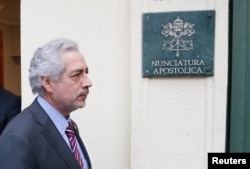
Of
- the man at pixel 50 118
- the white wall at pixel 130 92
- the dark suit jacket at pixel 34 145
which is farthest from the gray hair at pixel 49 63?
the white wall at pixel 130 92

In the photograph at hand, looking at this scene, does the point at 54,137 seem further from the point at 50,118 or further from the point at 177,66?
the point at 177,66

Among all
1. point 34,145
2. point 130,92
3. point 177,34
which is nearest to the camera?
point 34,145

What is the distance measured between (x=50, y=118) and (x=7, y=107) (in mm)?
865

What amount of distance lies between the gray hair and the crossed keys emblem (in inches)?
33.3

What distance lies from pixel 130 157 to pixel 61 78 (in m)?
0.99

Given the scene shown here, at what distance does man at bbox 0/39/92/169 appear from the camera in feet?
4.19

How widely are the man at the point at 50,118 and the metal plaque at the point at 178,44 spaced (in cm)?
72

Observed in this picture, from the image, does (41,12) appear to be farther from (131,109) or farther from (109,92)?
(131,109)

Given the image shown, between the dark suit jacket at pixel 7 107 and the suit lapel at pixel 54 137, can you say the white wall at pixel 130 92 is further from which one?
the suit lapel at pixel 54 137

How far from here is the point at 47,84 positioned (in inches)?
56.9

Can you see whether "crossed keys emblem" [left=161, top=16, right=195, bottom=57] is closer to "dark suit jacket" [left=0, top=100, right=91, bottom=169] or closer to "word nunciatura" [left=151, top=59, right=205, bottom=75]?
"word nunciatura" [left=151, top=59, right=205, bottom=75]

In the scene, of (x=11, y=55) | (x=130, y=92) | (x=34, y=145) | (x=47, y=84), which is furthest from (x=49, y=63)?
(x=11, y=55)

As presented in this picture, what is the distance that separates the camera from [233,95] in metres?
2.12

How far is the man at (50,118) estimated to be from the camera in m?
1.28
